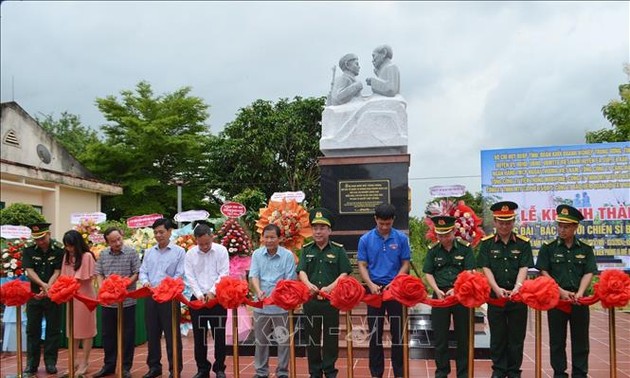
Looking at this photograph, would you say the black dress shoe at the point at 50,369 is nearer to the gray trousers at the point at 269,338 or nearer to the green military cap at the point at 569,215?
the gray trousers at the point at 269,338

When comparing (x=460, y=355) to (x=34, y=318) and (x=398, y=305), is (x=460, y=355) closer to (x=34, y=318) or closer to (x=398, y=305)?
(x=398, y=305)

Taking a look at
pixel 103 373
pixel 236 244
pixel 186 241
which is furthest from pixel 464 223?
pixel 103 373

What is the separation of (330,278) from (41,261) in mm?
2981

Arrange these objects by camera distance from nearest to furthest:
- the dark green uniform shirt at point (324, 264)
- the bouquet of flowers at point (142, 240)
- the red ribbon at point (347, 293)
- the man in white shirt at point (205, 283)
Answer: the red ribbon at point (347, 293) < the dark green uniform shirt at point (324, 264) < the man in white shirt at point (205, 283) < the bouquet of flowers at point (142, 240)

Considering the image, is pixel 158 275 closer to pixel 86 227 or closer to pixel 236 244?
pixel 236 244

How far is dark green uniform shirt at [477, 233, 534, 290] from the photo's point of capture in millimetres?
4637

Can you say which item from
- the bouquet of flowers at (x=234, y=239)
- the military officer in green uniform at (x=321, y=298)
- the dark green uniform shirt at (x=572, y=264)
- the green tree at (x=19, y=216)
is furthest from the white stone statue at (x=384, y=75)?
the green tree at (x=19, y=216)

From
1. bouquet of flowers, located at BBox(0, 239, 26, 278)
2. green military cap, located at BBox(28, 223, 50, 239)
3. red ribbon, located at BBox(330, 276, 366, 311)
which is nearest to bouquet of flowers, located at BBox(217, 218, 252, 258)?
green military cap, located at BBox(28, 223, 50, 239)

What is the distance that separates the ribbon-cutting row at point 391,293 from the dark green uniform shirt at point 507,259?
30cm

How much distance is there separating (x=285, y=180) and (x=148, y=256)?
17.1 meters

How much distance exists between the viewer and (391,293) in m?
4.29

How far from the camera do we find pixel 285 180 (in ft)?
73.9

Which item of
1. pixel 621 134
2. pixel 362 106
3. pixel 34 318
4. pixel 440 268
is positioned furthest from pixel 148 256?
pixel 621 134

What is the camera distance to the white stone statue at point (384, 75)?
7977 mm
